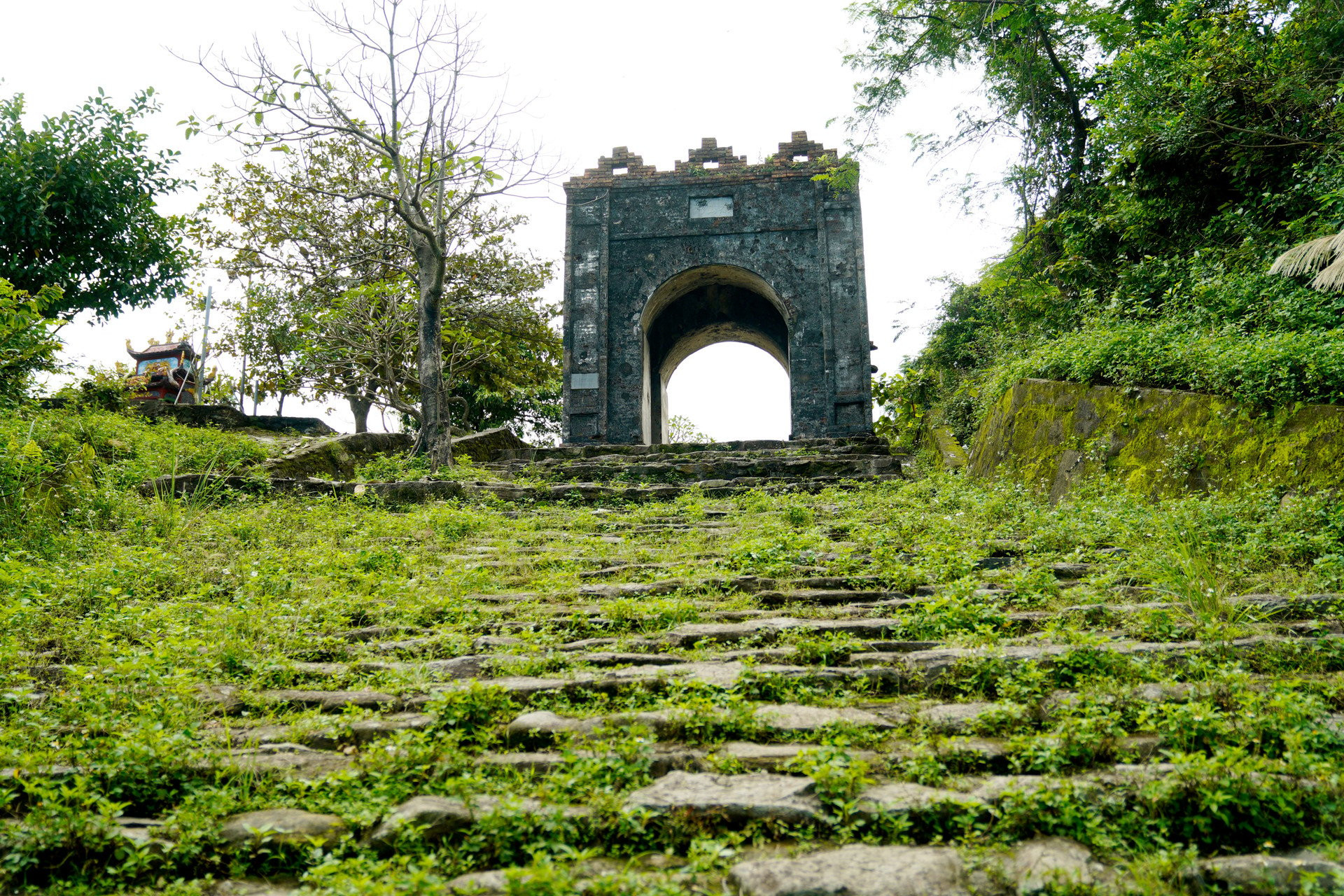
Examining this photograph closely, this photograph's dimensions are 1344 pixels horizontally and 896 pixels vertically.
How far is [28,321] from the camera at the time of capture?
6.40 metres

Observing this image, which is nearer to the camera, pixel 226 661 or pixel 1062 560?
pixel 226 661

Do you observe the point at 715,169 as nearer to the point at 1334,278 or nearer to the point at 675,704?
the point at 1334,278

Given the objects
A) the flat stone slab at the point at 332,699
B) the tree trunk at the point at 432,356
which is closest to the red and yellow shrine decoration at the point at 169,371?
the tree trunk at the point at 432,356

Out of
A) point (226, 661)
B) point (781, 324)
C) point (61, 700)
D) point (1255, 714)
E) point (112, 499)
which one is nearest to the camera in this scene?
point (1255, 714)

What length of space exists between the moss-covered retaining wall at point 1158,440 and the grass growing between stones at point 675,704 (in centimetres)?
34

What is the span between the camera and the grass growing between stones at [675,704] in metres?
2.45

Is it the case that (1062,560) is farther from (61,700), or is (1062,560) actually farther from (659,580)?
(61,700)

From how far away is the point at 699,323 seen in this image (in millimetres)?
19078

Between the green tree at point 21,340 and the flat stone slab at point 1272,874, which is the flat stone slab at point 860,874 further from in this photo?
the green tree at point 21,340

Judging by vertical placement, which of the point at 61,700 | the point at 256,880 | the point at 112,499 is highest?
the point at 112,499

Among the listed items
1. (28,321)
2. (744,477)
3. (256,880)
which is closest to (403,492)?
(28,321)

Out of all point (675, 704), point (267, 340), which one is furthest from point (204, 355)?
point (675, 704)

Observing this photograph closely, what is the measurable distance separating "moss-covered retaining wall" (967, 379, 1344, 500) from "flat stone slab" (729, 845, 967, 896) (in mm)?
4643

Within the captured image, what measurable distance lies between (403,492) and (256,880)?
6779 mm
